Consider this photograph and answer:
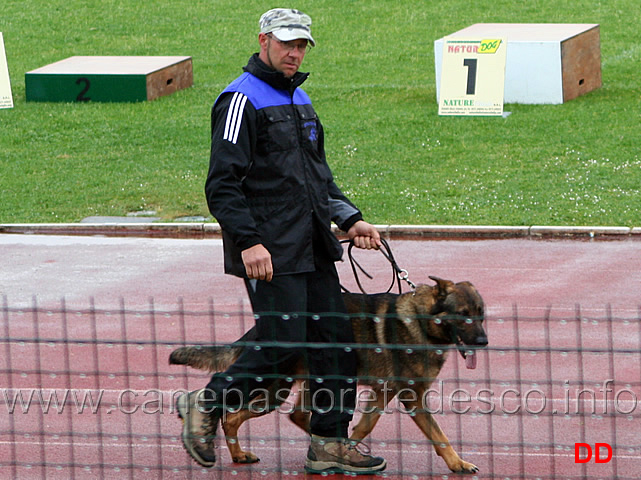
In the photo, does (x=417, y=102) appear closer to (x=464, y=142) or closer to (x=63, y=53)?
(x=464, y=142)

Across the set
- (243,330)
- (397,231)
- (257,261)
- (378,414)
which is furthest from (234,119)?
(397,231)

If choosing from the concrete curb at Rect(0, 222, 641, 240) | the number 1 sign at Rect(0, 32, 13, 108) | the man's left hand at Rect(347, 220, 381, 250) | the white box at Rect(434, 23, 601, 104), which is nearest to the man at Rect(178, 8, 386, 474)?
the man's left hand at Rect(347, 220, 381, 250)

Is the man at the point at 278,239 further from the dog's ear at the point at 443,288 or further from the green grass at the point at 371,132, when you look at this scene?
the green grass at the point at 371,132

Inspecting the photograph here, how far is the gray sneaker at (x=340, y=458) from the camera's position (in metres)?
5.31

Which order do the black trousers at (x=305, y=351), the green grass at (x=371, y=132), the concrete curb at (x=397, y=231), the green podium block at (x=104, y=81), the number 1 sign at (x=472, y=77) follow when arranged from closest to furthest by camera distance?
the black trousers at (x=305, y=351) → the concrete curb at (x=397, y=231) → the green grass at (x=371, y=132) → the number 1 sign at (x=472, y=77) → the green podium block at (x=104, y=81)

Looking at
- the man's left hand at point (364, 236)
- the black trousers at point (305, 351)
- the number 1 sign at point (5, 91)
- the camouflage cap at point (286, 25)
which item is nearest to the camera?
the black trousers at point (305, 351)

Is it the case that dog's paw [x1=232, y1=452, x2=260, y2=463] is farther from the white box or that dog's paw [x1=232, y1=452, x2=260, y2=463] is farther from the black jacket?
the white box

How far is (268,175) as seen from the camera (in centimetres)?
516

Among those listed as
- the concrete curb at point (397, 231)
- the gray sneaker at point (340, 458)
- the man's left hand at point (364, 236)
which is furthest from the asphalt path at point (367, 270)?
the gray sneaker at point (340, 458)

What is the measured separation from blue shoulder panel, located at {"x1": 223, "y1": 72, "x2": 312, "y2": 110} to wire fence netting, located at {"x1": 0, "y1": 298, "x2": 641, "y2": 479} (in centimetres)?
101

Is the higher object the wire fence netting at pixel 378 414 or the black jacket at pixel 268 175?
the black jacket at pixel 268 175

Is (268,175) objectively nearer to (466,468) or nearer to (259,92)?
(259,92)

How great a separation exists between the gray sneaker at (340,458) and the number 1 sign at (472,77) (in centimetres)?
1200

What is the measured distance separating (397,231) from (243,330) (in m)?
5.49
